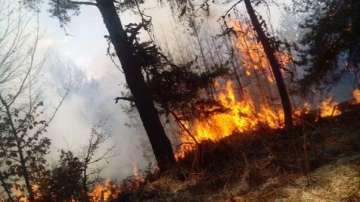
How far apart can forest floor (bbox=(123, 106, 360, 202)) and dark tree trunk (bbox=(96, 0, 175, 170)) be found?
2.43m

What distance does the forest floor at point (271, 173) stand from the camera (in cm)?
448

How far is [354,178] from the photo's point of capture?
4.38m

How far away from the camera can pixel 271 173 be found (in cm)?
538

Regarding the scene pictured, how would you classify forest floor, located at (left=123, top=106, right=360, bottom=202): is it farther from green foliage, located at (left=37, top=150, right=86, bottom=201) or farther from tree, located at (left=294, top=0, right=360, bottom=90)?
green foliage, located at (left=37, top=150, right=86, bottom=201)

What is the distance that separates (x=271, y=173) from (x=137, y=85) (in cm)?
567

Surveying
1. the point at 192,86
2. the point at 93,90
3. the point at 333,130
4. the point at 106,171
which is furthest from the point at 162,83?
the point at 93,90

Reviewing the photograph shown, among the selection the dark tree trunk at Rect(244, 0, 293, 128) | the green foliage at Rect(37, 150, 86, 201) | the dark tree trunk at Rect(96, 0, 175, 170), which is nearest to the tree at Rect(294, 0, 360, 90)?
the dark tree trunk at Rect(244, 0, 293, 128)

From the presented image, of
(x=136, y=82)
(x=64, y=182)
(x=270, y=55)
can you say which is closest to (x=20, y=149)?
(x=64, y=182)

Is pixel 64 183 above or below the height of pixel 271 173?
above

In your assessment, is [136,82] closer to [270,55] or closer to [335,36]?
[335,36]

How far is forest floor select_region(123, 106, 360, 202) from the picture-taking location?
4484 millimetres

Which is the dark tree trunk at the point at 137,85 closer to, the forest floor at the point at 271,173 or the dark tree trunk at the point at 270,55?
the forest floor at the point at 271,173

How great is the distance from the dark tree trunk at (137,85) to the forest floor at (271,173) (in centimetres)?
243

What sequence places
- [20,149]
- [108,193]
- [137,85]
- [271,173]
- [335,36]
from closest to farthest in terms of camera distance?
[271,173] < [335,36] < [137,85] < [20,149] < [108,193]
